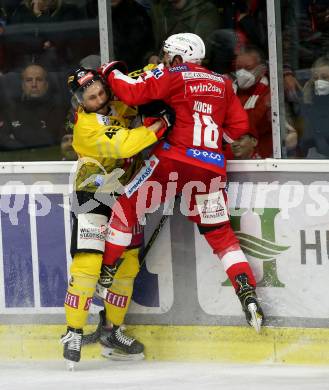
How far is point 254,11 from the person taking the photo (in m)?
6.70

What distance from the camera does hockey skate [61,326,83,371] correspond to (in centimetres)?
624

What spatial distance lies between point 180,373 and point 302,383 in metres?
0.68

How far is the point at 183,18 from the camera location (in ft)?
22.4

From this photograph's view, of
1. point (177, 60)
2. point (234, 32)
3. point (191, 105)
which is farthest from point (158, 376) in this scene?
point (234, 32)

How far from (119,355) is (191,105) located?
1.37m

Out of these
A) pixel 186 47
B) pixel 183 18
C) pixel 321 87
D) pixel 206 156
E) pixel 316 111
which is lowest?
pixel 206 156

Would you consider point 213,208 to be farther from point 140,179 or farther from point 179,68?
point 179,68

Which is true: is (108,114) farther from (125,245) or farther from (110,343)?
(110,343)

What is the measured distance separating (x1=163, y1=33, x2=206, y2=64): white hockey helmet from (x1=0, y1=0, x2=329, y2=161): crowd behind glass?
1.48ft

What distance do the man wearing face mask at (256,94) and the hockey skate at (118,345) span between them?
120cm

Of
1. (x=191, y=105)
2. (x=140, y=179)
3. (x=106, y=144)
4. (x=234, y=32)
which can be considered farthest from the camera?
(x=234, y=32)

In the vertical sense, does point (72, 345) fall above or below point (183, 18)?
below

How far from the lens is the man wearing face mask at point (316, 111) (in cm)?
661

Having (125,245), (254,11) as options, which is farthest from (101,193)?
(254,11)
